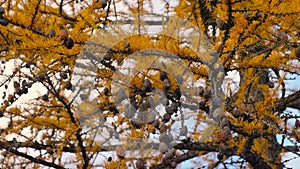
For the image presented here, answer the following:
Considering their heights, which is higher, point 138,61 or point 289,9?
point 289,9

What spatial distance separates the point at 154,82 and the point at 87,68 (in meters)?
0.33

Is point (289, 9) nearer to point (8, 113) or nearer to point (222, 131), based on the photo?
point (222, 131)

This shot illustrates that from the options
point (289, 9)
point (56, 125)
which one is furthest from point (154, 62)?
point (56, 125)

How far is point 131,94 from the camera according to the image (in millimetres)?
1631

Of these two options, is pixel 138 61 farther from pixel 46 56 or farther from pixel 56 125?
pixel 56 125

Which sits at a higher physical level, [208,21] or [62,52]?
[208,21]

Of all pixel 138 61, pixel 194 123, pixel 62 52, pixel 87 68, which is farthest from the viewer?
pixel 194 123

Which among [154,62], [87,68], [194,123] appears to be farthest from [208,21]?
[194,123]

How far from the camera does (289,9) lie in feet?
4.83

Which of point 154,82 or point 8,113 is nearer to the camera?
point 154,82

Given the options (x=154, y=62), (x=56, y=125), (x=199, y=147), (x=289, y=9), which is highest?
(x=289, y=9)

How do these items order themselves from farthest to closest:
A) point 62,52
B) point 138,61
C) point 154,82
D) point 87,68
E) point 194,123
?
point 194,123, point 87,68, point 154,82, point 138,61, point 62,52

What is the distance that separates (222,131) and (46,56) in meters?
0.60

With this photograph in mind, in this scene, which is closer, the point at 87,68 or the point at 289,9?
the point at 289,9
